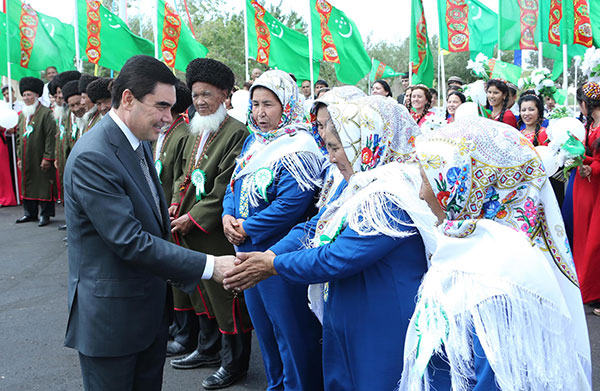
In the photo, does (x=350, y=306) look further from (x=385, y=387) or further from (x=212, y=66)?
(x=212, y=66)

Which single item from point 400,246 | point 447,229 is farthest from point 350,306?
point 447,229

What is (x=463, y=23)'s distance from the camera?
905 cm

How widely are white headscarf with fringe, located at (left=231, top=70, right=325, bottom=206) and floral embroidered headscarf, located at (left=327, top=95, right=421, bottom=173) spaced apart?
87 centimetres

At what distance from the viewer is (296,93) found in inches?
134

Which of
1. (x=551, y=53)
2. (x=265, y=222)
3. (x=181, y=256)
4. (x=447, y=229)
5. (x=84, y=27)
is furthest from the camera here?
(x=84, y=27)

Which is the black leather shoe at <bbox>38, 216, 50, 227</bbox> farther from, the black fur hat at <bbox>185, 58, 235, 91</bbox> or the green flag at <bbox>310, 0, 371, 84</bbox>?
the black fur hat at <bbox>185, 58, 235, 91</bbox>

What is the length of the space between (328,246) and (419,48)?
7.51 meters

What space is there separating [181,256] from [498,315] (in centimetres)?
128

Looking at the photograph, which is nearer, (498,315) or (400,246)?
(498,315)

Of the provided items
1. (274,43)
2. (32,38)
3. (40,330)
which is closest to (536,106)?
(40,330)

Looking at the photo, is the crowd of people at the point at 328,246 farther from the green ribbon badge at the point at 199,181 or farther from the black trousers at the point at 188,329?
the black trousers at the point at 188,329

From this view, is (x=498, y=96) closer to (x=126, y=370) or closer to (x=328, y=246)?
(x=328, y=246)

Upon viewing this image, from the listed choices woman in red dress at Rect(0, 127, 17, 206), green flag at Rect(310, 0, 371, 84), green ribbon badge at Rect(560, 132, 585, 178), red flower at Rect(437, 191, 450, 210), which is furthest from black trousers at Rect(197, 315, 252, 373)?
woman in red dress at Rect(0, 127, 17, 206)

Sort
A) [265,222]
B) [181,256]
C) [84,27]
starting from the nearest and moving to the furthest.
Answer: [181,256], [265,222], [84,27]
